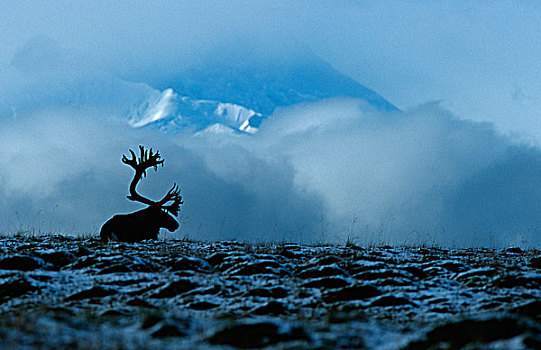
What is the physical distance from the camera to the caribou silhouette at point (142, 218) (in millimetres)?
20703

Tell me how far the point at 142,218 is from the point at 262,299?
11.0 metres

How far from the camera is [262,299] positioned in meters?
11.2

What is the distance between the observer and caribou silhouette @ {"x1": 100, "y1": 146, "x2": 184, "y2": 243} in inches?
815

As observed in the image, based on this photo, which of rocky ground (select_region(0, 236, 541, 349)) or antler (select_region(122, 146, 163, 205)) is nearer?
rocky ground (select_region(0, 236, 541, 349))

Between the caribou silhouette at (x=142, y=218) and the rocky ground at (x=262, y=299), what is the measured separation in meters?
1.97

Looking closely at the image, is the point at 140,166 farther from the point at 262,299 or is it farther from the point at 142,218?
the point at 262,299

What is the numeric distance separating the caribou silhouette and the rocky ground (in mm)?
1971

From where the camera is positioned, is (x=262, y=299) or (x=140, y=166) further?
(x=140, y=166)

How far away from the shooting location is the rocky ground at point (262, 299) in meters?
6.58

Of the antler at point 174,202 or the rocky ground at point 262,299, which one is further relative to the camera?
the antler at point 174,202

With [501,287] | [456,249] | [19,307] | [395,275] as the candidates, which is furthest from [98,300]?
[456,249]

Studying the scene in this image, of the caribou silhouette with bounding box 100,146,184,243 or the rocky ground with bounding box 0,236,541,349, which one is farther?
the caribou silhouette with bounding box 100,146,184,243

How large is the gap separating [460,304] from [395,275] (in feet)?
9.15

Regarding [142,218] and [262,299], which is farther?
[142,218]
